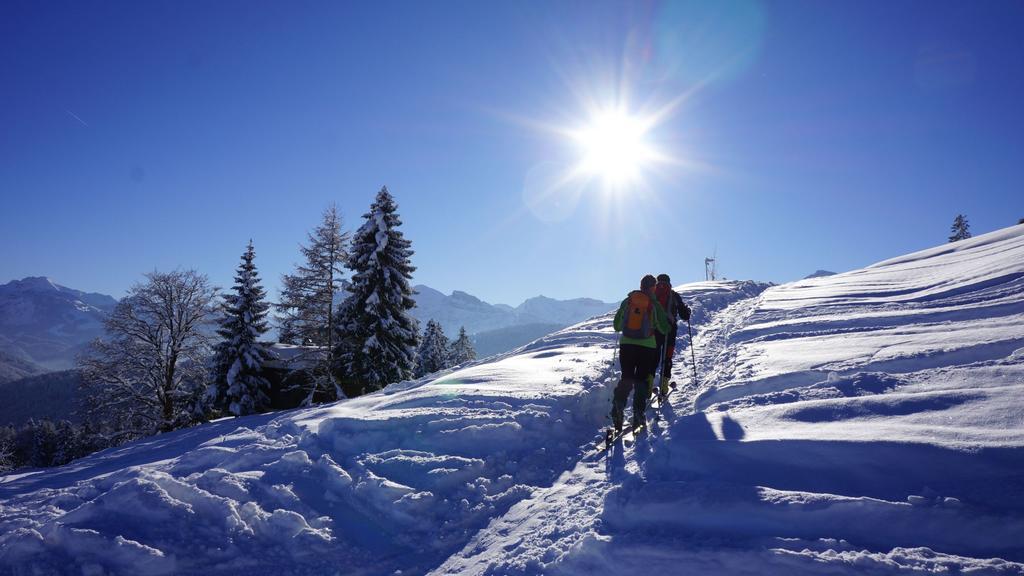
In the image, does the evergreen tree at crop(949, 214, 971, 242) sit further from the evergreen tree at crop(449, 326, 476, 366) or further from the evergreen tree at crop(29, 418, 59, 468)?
the evergreen tree at crop(29, 418, 59, 468)

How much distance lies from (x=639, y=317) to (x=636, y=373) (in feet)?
2.70

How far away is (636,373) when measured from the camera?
645 centimetres

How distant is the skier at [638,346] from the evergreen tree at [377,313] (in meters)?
17.3

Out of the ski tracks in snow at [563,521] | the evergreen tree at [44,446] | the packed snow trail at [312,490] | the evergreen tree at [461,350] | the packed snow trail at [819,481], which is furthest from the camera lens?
the evergreen tree at [44,446]

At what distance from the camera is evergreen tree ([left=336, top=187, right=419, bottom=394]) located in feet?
71.6

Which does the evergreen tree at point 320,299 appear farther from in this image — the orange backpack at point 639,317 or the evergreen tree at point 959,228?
the evergreen tree at point 959,228

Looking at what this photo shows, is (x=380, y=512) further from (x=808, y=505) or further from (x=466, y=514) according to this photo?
(x=808, y=505)

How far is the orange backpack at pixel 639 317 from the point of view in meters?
6.34

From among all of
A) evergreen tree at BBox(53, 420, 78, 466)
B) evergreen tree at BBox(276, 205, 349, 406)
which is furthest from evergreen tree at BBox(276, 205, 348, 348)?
evergreen tree at BBox(53, 420, 78, 466)

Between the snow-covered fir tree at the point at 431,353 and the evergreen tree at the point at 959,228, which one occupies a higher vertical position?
the evergreen tree at the point at 959,228

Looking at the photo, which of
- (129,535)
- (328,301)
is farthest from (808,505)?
(328,301)

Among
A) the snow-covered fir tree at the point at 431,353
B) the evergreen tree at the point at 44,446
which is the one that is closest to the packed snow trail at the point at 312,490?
the snow-covered fir tree at the point at 431,353

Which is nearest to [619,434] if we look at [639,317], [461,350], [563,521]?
[639,317]

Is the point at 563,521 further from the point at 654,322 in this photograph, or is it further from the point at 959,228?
the point at 959,228
